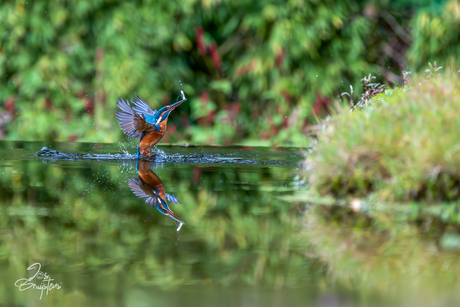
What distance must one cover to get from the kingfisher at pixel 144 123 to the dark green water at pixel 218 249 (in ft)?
4.07

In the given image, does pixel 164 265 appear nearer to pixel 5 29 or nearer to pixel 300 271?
pixel 300 271

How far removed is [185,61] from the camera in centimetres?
1316

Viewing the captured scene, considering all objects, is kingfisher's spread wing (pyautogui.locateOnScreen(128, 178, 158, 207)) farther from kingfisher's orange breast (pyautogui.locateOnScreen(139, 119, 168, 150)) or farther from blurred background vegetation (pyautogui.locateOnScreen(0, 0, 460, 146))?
blurred background vegetation (pyautogui.locateOnScreen(0, 0, 460, 146))

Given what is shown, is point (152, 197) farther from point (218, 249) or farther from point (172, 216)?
point (218, 249)

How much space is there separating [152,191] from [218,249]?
222 centimetres

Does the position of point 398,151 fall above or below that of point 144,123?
below

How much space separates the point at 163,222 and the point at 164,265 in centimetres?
121

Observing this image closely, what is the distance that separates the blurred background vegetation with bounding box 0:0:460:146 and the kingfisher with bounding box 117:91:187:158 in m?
3.90

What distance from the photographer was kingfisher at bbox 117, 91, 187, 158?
7773mm

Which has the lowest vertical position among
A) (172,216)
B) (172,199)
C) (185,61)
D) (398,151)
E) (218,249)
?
(218,249)

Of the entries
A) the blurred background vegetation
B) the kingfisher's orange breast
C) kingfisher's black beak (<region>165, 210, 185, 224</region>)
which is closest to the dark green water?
kingfisher's black beak (<region>165, 210, 185, 224</region>)

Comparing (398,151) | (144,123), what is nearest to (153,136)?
(144,123)

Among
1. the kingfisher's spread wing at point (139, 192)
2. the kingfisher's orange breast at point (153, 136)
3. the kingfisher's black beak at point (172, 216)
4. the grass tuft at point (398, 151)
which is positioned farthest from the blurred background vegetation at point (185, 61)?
the kingfisher's black beak at point (172, 216)

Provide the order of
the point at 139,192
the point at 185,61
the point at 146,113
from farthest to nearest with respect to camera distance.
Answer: the point at 185,61 → the point at 146,113 → the point at 139,192
